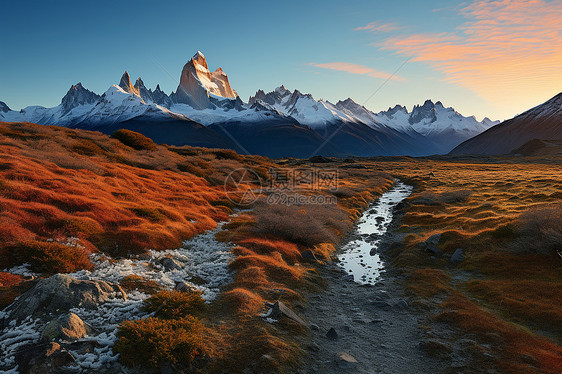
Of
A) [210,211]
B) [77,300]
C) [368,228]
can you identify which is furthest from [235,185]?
[77,300]

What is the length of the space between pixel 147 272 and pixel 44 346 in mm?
7169

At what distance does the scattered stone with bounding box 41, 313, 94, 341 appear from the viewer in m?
8.57

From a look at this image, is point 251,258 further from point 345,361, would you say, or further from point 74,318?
point 74,318

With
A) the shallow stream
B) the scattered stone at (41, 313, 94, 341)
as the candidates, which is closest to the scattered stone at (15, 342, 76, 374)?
the scattered stone at (41, 313, 94, 341)

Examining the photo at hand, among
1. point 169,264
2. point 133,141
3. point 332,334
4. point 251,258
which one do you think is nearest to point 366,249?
point 251,258

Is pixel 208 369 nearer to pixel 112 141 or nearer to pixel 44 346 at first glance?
pixel 44 346

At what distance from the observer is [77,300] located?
10.5 metres

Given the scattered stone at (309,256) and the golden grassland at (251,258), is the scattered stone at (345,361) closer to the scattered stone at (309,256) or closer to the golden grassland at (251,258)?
the golden grassland at (251,258)

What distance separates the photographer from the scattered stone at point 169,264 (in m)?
16.3

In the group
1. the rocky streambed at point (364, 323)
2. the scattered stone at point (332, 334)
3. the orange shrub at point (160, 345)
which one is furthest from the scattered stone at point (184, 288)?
the scattered stone at point (332, 334)

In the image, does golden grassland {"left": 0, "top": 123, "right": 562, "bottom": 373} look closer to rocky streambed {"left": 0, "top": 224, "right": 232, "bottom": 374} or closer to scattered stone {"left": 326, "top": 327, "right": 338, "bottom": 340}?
rocky streambed {"left": 0, "top": 224, "right": 232, "bottom": 374}

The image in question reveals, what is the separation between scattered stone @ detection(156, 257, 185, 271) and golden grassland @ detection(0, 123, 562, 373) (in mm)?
1981

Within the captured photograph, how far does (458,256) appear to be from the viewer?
68.7 feet

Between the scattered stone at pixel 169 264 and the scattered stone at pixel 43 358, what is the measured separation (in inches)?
319
